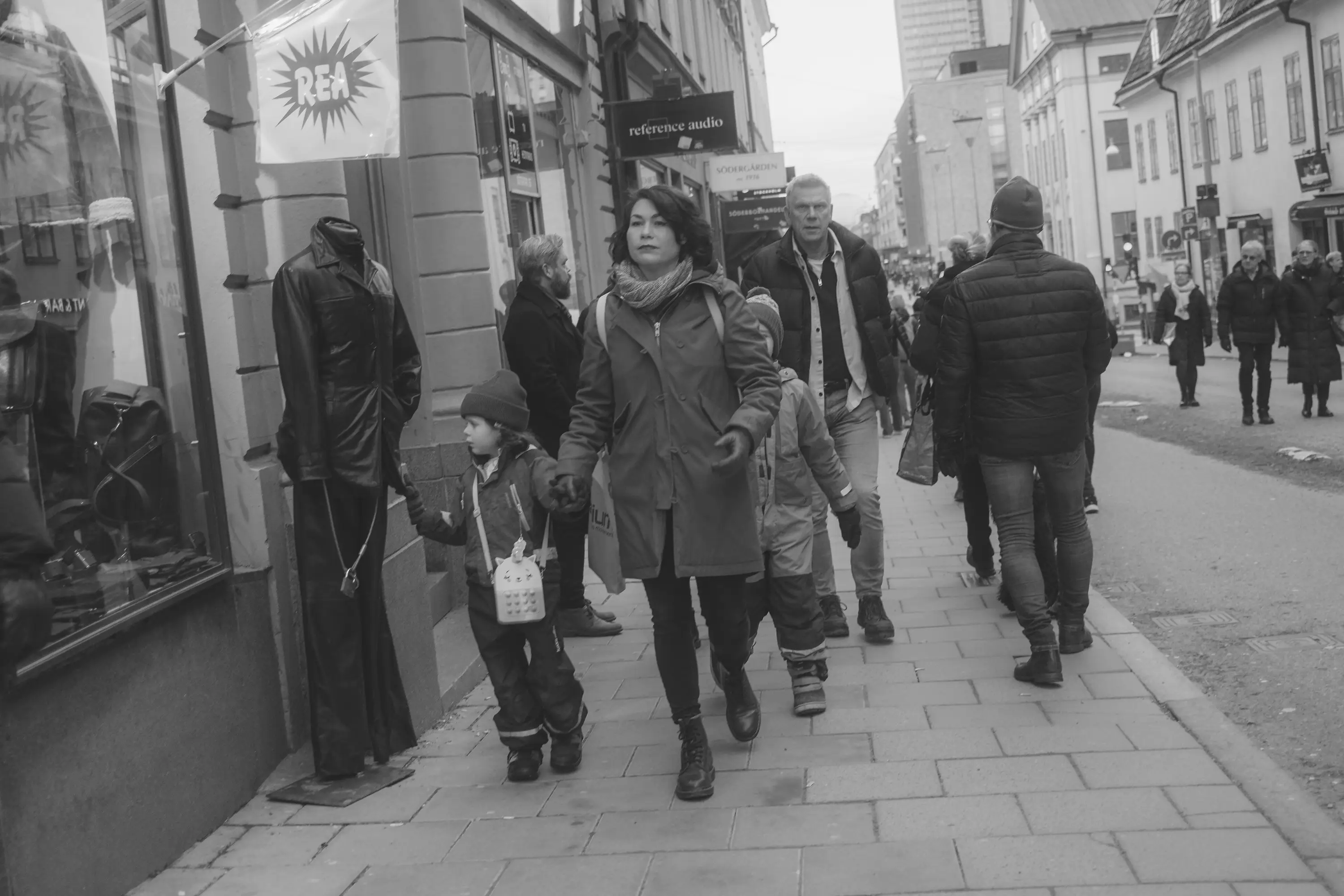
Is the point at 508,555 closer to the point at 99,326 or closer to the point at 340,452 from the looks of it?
the point at 340,452

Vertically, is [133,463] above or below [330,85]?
below

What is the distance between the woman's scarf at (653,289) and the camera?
4.92 m

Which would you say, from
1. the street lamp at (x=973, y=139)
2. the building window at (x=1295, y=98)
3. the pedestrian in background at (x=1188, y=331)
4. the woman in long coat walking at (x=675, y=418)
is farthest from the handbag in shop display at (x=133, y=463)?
the street lamp at (x=973, y=139)

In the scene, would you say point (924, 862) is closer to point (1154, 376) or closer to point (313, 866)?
point (313, 866)

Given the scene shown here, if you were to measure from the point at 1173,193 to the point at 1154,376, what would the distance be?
26106mm

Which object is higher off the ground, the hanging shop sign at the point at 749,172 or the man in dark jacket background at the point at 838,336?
the hanging shop sign at the point at 749,172

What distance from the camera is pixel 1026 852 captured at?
4203 mm

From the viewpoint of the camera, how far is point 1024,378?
238 inches

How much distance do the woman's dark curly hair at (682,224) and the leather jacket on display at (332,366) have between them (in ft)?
2.93

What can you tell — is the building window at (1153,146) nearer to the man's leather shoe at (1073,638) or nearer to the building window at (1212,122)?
the building window at (1212,122)

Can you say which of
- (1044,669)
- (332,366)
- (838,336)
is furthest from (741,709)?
(838,336)

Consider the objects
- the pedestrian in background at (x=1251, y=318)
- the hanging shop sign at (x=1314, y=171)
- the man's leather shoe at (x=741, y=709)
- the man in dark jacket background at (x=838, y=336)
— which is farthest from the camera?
the hanging shop sign at (x=1314, y=171)

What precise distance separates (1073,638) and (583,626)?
2527 millimetres

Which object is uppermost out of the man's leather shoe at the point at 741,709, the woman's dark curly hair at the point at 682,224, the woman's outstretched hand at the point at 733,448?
the woman's dark curly hair at the point at 682,224
